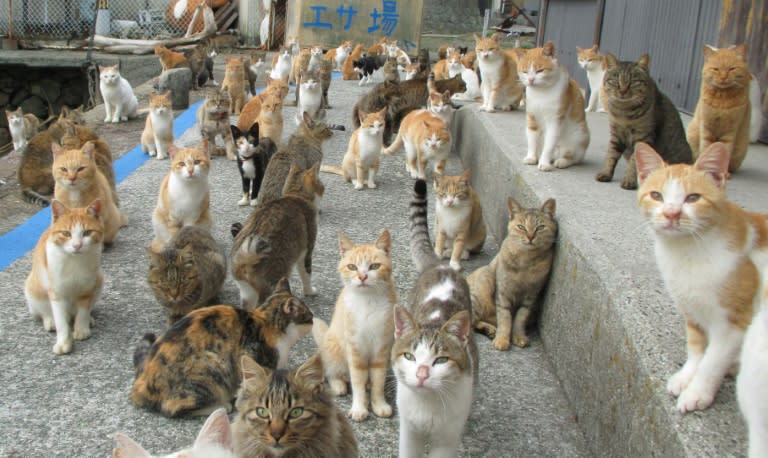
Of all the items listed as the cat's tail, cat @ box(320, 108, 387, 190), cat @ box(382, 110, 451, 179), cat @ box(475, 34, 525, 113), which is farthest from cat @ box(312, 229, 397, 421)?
cat @ box(475, 34, 525, 113)

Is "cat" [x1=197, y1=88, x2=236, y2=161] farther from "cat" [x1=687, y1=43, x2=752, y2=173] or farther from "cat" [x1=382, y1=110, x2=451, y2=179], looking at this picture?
"cat" [x1=687, y1=43, x2=752, y2=173]

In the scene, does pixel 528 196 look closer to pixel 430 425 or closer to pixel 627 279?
pixel 627 279

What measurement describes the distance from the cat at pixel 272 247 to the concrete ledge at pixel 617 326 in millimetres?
1499

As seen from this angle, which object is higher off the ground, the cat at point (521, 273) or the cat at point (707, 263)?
the cat at point (707, 263)

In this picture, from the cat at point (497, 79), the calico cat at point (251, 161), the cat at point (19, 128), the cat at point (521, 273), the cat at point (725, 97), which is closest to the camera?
the cat at point (521, 273)

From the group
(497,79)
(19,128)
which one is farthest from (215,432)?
(19,128)

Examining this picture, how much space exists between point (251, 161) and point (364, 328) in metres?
3.40

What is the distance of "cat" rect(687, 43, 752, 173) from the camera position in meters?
3.97

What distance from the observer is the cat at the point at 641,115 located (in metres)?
4.24

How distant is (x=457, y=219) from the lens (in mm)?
4758

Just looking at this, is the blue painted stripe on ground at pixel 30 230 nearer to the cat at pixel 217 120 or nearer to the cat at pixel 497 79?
the cat at pixel 217 120

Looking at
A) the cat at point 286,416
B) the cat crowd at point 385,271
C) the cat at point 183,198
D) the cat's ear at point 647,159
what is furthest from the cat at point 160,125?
the cat's ear at point 647,159

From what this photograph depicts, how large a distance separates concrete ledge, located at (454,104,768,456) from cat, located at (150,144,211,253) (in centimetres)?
226

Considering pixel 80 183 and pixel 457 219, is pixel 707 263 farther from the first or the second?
pixel 80 183
